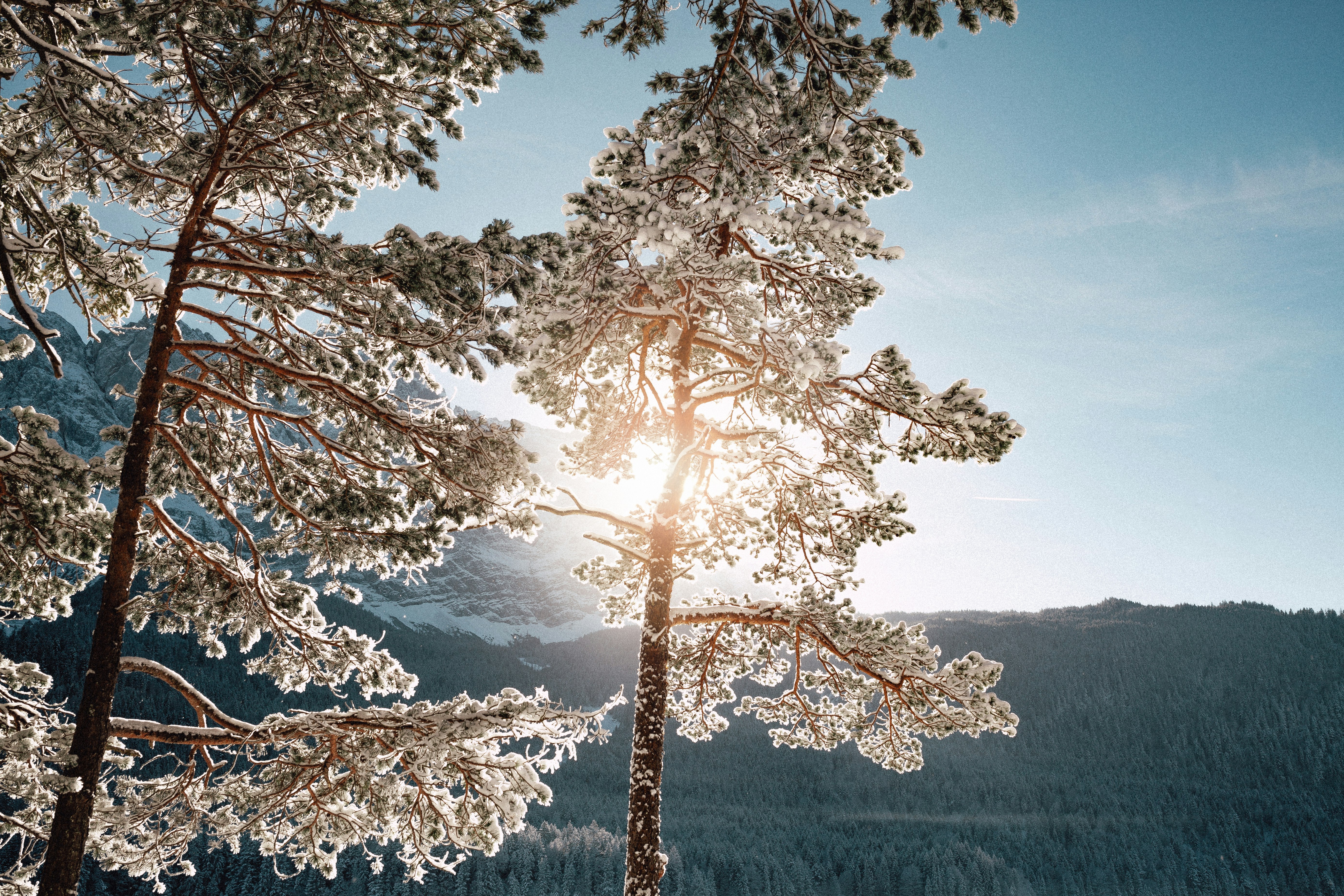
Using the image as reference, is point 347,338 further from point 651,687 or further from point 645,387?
point 651,687

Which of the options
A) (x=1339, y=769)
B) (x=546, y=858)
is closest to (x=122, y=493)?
(x=546, y=858)

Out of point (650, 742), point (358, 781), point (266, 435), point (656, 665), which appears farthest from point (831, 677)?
point (266, 435)

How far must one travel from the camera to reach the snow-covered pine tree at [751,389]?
15.7ft

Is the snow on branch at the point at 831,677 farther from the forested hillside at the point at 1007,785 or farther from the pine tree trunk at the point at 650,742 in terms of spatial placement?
the forested hillside at the point at 1007,785

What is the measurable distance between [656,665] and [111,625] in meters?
4.33

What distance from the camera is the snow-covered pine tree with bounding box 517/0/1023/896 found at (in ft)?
15.7

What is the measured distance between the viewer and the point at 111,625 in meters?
4.81

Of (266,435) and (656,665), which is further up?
(266,435)

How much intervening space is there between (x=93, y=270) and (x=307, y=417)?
1958mm

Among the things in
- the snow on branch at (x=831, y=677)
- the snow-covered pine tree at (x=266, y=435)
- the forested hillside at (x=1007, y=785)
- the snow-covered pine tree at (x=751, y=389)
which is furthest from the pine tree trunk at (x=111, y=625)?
the forested hillside at (x=1007, y=785)

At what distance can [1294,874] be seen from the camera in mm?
100500

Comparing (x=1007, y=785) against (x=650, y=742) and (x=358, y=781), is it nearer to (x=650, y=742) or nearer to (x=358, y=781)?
(x=650, y=742)

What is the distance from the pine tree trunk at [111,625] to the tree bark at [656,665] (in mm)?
3751

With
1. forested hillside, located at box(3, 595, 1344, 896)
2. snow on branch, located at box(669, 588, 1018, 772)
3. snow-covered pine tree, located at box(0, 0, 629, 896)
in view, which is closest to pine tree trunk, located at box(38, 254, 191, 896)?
snow-covered pine tree, located at box(0, 0, 629, 896)
